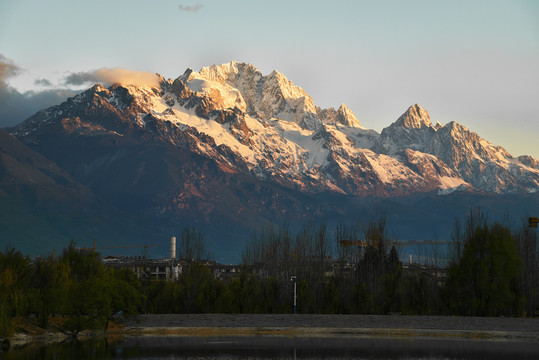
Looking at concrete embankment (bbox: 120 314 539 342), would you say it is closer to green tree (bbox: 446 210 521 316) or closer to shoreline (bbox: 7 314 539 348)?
shoreline (bbox: 7 314 539 348)

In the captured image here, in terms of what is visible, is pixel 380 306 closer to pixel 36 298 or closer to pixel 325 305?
pixel 325 305

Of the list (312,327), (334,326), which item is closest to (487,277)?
(334,326)

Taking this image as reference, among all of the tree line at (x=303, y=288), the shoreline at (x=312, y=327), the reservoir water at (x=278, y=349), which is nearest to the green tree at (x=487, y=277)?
the tree line at (x=303, y=288)

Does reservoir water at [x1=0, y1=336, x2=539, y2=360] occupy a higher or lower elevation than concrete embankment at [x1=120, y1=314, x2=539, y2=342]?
lower

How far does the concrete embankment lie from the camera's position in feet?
321

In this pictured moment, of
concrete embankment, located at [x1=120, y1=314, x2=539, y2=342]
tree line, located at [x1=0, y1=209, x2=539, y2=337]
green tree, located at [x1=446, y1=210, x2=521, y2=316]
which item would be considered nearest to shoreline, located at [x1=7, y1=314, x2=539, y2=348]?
concrete embankment, located at [x1=120, y1=314, x2=539, y2=342]

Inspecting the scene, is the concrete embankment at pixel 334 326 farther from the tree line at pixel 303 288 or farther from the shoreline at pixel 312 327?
the tree line at pixel 303 288

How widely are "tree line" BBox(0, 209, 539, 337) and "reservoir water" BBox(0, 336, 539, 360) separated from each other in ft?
32.8

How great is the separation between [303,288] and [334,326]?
17.3 metres

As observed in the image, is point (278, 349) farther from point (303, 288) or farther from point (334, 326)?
point (303, 288)

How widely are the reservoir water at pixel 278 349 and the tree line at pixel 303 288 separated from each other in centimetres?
999

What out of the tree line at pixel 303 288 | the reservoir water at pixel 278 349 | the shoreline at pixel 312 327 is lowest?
the reservoir water at pixel 278 349

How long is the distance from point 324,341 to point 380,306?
27909 millimetres

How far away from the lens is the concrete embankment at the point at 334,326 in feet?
321
